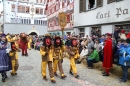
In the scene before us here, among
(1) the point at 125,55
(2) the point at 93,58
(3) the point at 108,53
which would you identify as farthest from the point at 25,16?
(1) the point at 125,55

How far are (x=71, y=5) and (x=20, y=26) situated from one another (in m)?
19.1

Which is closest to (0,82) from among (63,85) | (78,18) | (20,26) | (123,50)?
(63,85)

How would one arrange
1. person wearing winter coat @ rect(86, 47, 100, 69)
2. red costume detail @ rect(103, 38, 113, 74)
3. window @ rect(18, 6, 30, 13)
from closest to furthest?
red costume detail @ rect(103, 38, 113, 74), person wearing winter coat @ rect(86, 47, 100, 69), window @ rect(18, 6, 30, 13)

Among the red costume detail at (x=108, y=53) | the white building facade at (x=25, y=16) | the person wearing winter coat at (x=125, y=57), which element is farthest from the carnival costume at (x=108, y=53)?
the white building facade at (x=25, y=16)

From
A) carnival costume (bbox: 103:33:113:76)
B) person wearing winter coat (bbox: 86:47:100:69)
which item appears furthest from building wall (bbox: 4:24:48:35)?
carnival costume (bbox: 103:33:113:76)

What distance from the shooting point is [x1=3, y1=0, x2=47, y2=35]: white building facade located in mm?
34594

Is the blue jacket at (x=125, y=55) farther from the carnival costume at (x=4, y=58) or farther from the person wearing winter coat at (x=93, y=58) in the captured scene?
the carnival costume at (x=4, y=58)

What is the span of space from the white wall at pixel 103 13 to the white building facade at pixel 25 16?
2215 cm

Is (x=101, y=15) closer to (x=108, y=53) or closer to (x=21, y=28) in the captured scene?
(x=108, y=53)

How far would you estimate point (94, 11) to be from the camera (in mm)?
13547

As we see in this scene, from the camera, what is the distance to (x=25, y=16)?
36.6 meters

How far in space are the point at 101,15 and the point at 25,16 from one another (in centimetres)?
2711

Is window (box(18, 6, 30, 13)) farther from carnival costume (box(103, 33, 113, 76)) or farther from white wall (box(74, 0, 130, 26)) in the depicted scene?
carnival costume (box(103, 33, 113, 76))

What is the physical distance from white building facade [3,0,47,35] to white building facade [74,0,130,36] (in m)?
22.1
